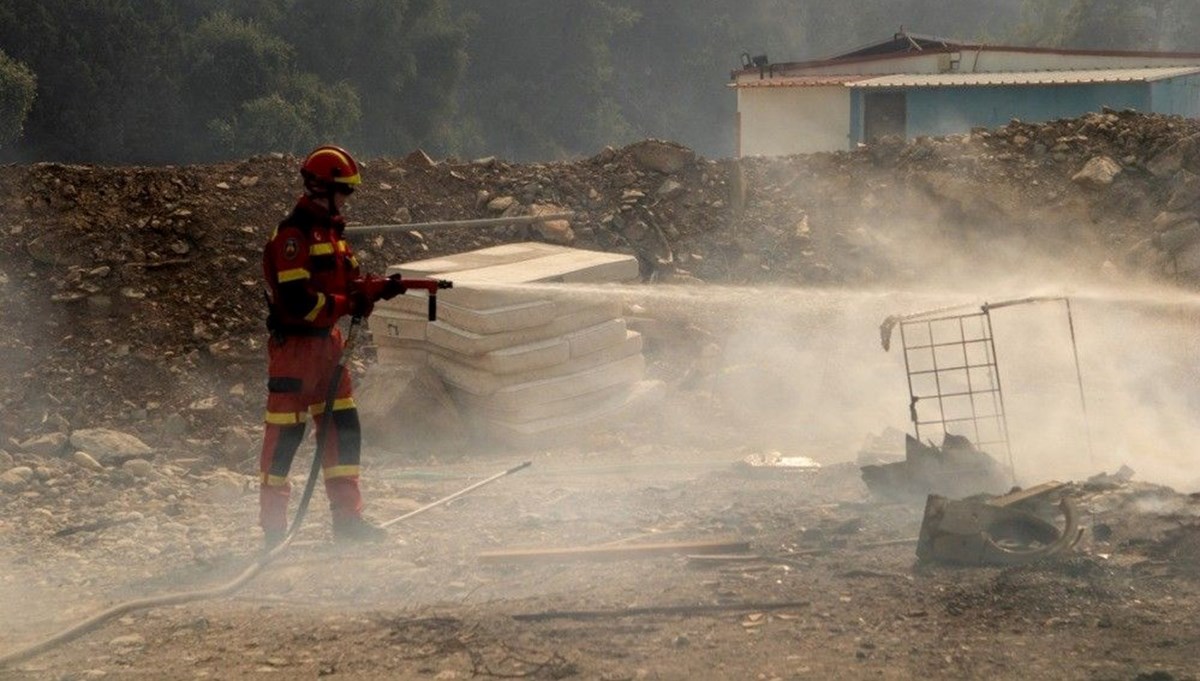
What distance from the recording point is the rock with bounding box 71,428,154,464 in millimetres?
8930

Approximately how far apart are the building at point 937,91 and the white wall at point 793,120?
0.02 meters

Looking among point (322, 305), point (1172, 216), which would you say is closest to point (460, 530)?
point (322, 305)

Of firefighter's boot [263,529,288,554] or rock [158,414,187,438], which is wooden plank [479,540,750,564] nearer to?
firefighter's boot [263,529,288,554]

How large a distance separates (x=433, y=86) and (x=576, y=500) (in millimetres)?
39587

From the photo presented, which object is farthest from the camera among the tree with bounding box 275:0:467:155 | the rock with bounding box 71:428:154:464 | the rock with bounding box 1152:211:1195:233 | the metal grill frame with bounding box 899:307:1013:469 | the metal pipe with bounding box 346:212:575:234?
the tree with bounding box 275:0:467:155

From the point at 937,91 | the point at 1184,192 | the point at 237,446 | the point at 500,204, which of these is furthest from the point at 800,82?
the point at 237,446

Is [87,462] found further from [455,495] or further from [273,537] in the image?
[455,495]

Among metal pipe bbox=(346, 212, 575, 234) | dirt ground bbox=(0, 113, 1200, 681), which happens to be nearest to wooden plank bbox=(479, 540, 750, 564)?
dirt ground bbox=(0, 113, 1200, 681)

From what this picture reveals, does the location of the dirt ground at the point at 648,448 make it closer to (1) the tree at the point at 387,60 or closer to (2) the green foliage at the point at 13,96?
(2) the green foliage at the point at 13,96

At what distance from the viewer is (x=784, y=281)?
1309 centimetres

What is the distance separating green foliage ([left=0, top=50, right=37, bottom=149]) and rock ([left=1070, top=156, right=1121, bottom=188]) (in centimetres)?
2476

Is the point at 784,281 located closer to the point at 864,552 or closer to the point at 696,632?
the point at 864,552

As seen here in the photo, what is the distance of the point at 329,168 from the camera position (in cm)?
687

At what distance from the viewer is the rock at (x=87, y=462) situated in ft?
28.4
